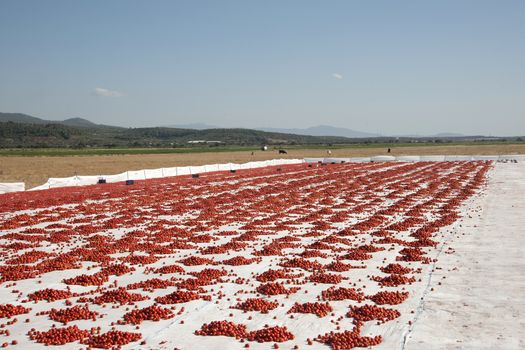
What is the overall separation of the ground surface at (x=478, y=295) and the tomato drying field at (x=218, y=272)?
44 centimetres

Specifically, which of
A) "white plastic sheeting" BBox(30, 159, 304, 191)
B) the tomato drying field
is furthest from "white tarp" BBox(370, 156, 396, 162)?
the tomato drying field

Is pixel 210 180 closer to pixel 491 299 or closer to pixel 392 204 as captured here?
pixel 392 204

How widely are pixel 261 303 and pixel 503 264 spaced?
25.6 ft

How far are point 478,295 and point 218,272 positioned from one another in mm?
6620

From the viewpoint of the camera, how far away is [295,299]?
470 inches

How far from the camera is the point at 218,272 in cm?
1415

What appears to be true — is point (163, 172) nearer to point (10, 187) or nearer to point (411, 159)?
point (10, 187)

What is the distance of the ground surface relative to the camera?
9.34 m

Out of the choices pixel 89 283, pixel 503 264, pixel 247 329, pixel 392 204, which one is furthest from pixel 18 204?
pixel 503 264

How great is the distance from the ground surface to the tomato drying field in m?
0.44

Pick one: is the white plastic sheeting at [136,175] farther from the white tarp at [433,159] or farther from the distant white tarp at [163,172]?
the white tarp at [433,159]

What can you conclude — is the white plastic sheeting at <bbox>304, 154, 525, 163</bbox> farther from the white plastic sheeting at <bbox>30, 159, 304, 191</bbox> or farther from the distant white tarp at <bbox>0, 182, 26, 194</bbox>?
the distant white tarp at <bbox>0, 182, 26, 194</bbox>

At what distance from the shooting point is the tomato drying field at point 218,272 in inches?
384

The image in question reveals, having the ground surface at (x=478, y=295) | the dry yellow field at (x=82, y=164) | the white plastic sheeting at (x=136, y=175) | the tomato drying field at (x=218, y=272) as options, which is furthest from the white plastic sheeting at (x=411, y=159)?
the ground surface at (x=478, y=295)
